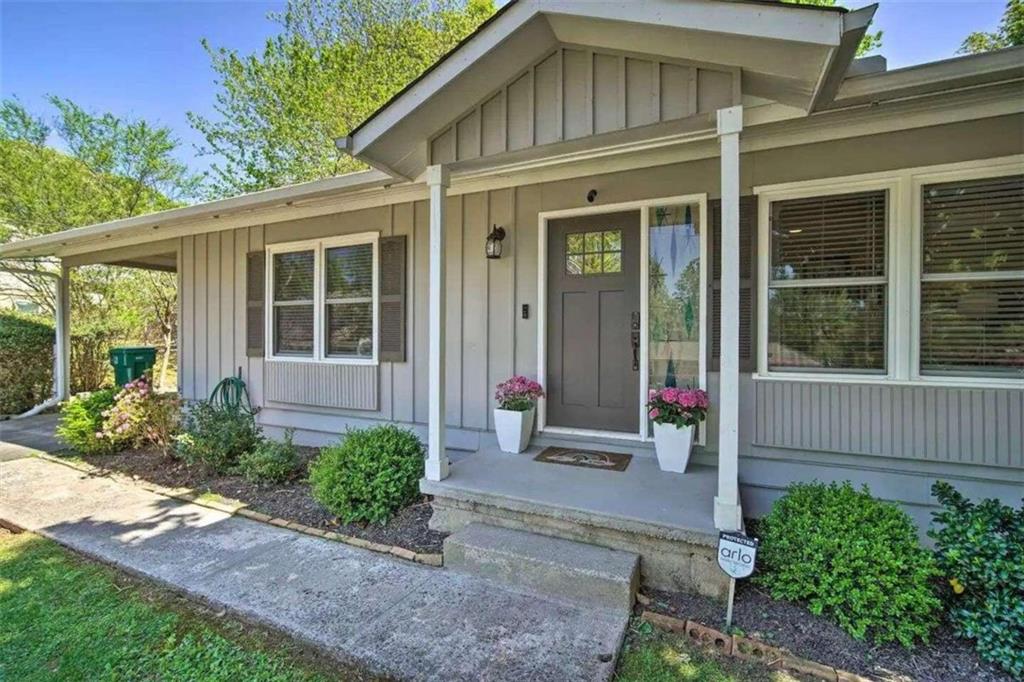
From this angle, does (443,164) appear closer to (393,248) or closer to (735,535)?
(393,248)

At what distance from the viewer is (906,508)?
308cm

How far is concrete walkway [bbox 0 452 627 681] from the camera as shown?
2002 millimetres

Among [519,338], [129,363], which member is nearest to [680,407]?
[519,338]

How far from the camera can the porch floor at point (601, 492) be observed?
8.42ft

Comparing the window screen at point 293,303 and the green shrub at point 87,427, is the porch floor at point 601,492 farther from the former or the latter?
the green shrub at point 87,427

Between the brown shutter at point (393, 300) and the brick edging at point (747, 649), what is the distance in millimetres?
3225

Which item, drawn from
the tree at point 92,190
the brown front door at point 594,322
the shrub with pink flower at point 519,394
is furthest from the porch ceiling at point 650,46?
the tree at point 92,190

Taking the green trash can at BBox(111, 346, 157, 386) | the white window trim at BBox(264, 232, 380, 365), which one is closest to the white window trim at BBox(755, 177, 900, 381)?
the white window trim at BBox(264, 232, 380, 365)

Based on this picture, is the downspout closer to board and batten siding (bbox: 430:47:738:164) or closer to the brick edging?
board and batten siding (bbox: 430:47:738:164)

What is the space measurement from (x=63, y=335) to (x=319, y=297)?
5920 millimetres

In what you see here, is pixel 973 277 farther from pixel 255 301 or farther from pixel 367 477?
pixel 255 301

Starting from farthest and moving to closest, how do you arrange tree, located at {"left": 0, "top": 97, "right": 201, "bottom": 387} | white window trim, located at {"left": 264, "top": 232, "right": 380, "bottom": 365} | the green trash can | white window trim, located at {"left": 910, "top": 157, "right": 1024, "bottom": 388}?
tree, located at {"left": 0, "top": 97, "right": 201, "bottom": 387}, the green trash can, white window trim, located at {"left": 264, "top": 232, "right": 380, "bottom": 365}, white window trim, located at {"left": 910, "top": 157, "right": 1024, "bottom": 388}

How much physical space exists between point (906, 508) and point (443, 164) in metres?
3.75

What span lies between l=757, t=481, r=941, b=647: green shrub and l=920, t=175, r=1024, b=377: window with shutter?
3.93ft
